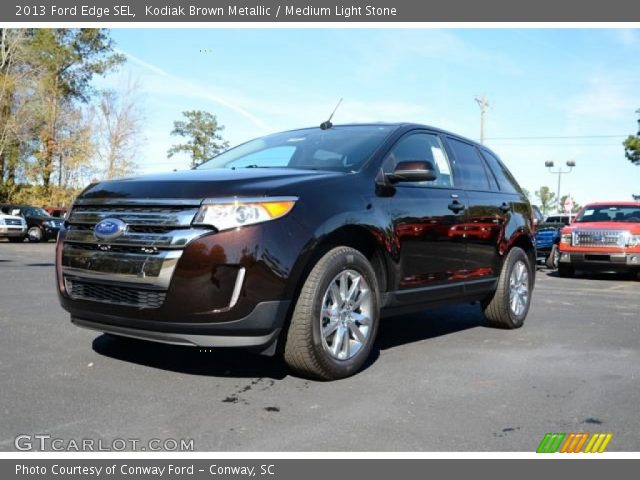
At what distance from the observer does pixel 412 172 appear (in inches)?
173

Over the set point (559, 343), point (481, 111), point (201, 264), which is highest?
point (481, 111)

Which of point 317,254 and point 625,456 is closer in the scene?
point 625,456

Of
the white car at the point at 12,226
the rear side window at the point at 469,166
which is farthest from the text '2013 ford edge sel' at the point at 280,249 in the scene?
the white car at the point at 12,226

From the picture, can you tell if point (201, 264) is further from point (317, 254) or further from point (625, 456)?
point (625, 456)

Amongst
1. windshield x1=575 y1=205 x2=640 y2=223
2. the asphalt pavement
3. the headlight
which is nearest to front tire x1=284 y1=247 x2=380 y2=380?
the asphalt pavement

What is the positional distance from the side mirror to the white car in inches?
981

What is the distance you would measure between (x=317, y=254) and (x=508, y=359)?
6.00 feet

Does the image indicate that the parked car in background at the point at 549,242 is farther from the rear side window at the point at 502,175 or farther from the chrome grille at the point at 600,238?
the rear side window at the point at 502,175

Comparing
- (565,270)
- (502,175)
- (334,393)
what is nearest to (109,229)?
(334,393)

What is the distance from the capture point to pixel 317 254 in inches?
154

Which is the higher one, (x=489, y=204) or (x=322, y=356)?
(x=489, y=204)

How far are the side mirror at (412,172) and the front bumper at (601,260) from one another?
32.6 ft
